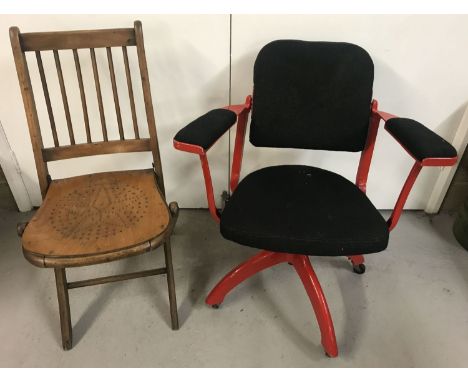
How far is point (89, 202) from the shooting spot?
115 centimetres

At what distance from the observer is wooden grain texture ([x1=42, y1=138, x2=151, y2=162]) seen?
1189 millimetres

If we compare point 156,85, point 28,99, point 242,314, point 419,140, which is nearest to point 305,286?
point 242,314

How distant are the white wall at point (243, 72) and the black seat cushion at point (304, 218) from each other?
1.59 feet

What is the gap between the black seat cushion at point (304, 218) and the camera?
0.96m

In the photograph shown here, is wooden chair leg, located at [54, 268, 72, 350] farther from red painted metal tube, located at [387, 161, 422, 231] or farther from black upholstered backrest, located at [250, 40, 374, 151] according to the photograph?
red painted metal tube, located at [387, 161, 422, 231]

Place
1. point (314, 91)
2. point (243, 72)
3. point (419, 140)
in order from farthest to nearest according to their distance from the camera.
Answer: point (243, 72) → point (314, 91) → point (419, 140)

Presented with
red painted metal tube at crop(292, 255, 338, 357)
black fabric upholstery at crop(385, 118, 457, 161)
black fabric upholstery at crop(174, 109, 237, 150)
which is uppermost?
black fabric upholstery at crop(385, 118, 457, 161)

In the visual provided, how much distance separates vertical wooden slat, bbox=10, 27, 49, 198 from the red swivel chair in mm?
501

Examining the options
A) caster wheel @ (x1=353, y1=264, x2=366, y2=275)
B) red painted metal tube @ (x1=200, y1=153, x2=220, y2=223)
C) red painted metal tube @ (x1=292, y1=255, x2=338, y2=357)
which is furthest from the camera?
caster wheel @ (x1=353, y1=264, x2=366, y2=275)

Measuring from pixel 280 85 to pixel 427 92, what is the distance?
2.40 ft

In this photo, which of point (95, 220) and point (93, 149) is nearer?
point (95, 220)

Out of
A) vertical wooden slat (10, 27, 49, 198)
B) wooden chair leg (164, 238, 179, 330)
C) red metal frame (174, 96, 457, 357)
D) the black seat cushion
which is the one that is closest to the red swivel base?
red metal frame (174, 96, 457, 357)

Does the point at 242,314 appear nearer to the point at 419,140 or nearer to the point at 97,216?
the point at 97,216

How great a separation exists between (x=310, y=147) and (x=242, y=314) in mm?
678
